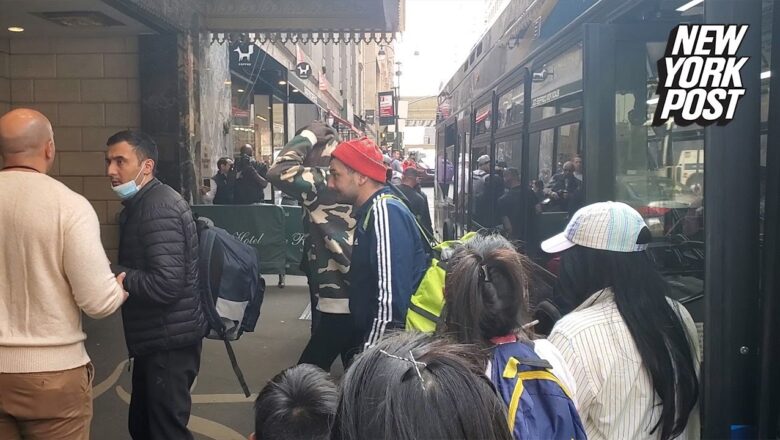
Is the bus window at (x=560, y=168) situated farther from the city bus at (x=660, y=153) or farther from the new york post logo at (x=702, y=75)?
the new york post logo at (x=702, y=75)

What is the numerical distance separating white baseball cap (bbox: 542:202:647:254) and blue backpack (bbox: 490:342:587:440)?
2.03 feet

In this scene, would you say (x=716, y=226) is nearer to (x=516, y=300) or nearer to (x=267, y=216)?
(x=516, y=300)

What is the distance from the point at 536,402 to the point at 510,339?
0.25 m

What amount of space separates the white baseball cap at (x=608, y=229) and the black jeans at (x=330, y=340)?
1822mm

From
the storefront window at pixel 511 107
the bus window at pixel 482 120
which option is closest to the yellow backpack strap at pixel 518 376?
the storefront window at pixel 511 107

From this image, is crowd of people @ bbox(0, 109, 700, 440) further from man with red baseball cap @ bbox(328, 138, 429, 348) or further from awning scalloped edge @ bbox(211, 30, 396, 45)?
awning scalloped edge @ bbox(211, 30, 396, 45)

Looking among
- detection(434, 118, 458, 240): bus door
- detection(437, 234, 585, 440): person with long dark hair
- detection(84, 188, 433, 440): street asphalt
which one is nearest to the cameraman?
detection(84, 188, 433, 440): street asphalt

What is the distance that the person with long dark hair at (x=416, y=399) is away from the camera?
107 cm

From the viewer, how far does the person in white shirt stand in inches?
77.1

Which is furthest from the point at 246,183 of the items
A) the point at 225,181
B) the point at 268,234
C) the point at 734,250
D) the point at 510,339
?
the point at 734,250

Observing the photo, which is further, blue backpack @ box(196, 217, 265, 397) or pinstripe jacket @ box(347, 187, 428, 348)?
blue backpack @ box(196, 217, 265, 397)

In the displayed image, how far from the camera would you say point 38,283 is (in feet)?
7.97

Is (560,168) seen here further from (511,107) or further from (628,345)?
(628,345)

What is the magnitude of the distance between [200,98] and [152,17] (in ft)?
4.59
